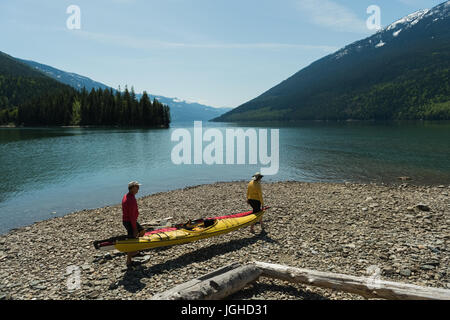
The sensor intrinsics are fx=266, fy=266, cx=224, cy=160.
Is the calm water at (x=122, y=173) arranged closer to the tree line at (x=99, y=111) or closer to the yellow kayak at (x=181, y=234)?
the yellow kayak at (x=181, y=234)

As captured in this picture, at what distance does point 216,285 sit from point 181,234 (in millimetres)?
4497

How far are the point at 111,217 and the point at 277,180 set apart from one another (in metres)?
21.1

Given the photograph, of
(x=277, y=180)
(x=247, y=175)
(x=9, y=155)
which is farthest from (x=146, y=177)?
(x=9, y=155)

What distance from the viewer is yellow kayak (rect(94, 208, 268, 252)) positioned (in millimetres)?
10234

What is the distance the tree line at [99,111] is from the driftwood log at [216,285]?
158 metres

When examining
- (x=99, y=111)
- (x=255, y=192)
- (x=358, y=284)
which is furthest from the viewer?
(x=99, y=111)

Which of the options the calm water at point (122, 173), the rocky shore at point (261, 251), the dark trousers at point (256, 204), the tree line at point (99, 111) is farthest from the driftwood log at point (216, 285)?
the tree line at point (99, 111)

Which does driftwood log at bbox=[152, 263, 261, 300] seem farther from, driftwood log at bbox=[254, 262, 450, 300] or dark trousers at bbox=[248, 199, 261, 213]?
dark trousers at bbox=[248, 199, 261, 213]

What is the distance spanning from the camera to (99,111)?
15688cm

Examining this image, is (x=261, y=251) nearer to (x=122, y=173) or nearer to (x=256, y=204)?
(x=256, y=204)

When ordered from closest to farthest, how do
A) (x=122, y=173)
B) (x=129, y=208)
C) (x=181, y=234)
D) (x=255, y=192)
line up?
(x=129, y=208), (x=181, y=234), (x=255, y=192), (x=122, y=173)

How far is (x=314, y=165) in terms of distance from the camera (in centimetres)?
4319

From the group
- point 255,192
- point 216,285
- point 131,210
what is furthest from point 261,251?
point 131,210

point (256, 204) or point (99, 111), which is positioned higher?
point (99, 111)
